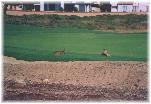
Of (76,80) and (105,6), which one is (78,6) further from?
(76,80)

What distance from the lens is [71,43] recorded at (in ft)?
41.0

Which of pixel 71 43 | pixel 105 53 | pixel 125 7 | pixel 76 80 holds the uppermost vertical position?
pixel 125 7

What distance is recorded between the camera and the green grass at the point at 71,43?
1247 cm

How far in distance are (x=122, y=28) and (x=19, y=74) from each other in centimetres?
195

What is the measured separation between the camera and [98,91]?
12.4 m

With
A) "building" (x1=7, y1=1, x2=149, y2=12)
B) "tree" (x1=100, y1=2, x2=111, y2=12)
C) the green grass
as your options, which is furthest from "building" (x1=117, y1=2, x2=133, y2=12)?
the green grass

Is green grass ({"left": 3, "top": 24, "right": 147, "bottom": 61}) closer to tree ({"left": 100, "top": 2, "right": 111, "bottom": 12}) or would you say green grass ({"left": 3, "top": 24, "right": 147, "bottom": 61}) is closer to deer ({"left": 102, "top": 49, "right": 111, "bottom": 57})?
deer ({"left": 102, "top": 49, "right": 111, "bottom": 57})

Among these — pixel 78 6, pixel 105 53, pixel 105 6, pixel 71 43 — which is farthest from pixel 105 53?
pixel 78 6

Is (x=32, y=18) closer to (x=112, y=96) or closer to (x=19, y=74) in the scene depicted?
(x=19, y=74)

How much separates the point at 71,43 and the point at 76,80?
0.64 m

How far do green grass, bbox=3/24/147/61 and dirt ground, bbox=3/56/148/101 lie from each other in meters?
0.13

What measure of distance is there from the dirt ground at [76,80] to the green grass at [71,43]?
13 cm

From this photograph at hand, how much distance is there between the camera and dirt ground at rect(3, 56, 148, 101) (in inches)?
485

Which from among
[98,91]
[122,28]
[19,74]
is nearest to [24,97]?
[19,74]
